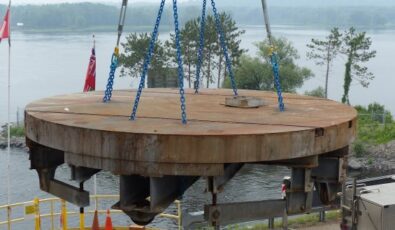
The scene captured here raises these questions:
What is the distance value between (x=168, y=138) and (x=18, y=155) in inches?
1618

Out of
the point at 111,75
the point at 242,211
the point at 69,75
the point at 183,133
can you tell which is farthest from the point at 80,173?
the point at 69,75

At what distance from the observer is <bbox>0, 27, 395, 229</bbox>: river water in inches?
1228

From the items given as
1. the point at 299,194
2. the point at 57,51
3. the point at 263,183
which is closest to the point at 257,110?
the point at 299,194

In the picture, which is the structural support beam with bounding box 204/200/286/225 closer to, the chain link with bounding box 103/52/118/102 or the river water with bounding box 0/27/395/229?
the river water with bounding box 0/27/395/229

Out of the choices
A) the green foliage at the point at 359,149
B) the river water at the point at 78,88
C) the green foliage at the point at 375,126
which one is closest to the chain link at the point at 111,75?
the river water at the point at 78,88

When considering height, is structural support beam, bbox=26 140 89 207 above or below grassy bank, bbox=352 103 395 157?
above

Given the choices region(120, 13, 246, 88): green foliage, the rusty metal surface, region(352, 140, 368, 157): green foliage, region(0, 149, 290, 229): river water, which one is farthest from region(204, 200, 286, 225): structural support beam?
region(120, 13, 246, 88): green foliage

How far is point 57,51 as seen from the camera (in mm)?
109312

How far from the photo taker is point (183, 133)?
557 centimetres

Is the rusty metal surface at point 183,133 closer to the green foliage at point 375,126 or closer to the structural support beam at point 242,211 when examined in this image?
the structural support beam at point 242,211

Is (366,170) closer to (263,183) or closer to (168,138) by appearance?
(263,183)

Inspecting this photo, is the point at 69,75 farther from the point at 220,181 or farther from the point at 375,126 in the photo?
the point at 220,181

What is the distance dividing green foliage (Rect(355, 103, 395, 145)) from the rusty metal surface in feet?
129

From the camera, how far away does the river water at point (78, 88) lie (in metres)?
31.2
